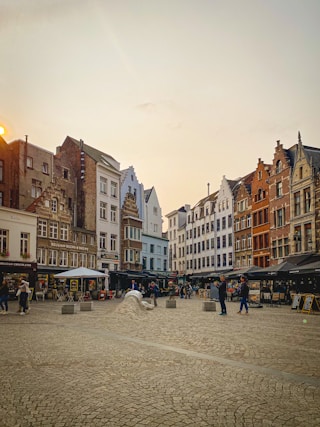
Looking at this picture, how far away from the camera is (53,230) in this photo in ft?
140

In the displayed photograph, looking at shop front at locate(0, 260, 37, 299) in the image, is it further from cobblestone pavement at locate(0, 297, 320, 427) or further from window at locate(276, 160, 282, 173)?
window at locate(276, 160, 282, 173)

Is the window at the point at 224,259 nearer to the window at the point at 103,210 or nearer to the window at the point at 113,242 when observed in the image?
the window at the point at 113,242

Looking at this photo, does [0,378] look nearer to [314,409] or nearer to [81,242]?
[314,409]

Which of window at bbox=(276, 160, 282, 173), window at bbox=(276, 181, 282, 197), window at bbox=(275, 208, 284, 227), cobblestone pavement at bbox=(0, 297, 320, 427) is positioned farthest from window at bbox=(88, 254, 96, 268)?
cobblestone pavement at bbox=(0, 297, 320, 427)

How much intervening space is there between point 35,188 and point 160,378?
39.7 m

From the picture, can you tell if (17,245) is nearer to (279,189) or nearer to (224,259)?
(279,189)

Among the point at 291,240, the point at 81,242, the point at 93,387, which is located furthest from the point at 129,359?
the point at 81,242

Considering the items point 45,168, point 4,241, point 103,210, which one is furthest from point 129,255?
point 4,241

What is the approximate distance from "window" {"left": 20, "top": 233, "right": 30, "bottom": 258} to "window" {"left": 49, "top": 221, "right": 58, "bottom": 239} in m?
3.82

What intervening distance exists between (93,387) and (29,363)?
2.50m

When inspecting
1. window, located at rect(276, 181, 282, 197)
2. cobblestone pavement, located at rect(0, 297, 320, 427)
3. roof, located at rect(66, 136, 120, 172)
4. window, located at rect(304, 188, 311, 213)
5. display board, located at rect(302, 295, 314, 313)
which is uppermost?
roof, located at rect(66, 136, 120, 172)

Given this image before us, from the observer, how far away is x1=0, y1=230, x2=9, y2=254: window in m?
35.6

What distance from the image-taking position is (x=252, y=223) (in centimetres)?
5203

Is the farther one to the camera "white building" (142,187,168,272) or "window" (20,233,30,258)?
"white building" (142,187,168,272)
